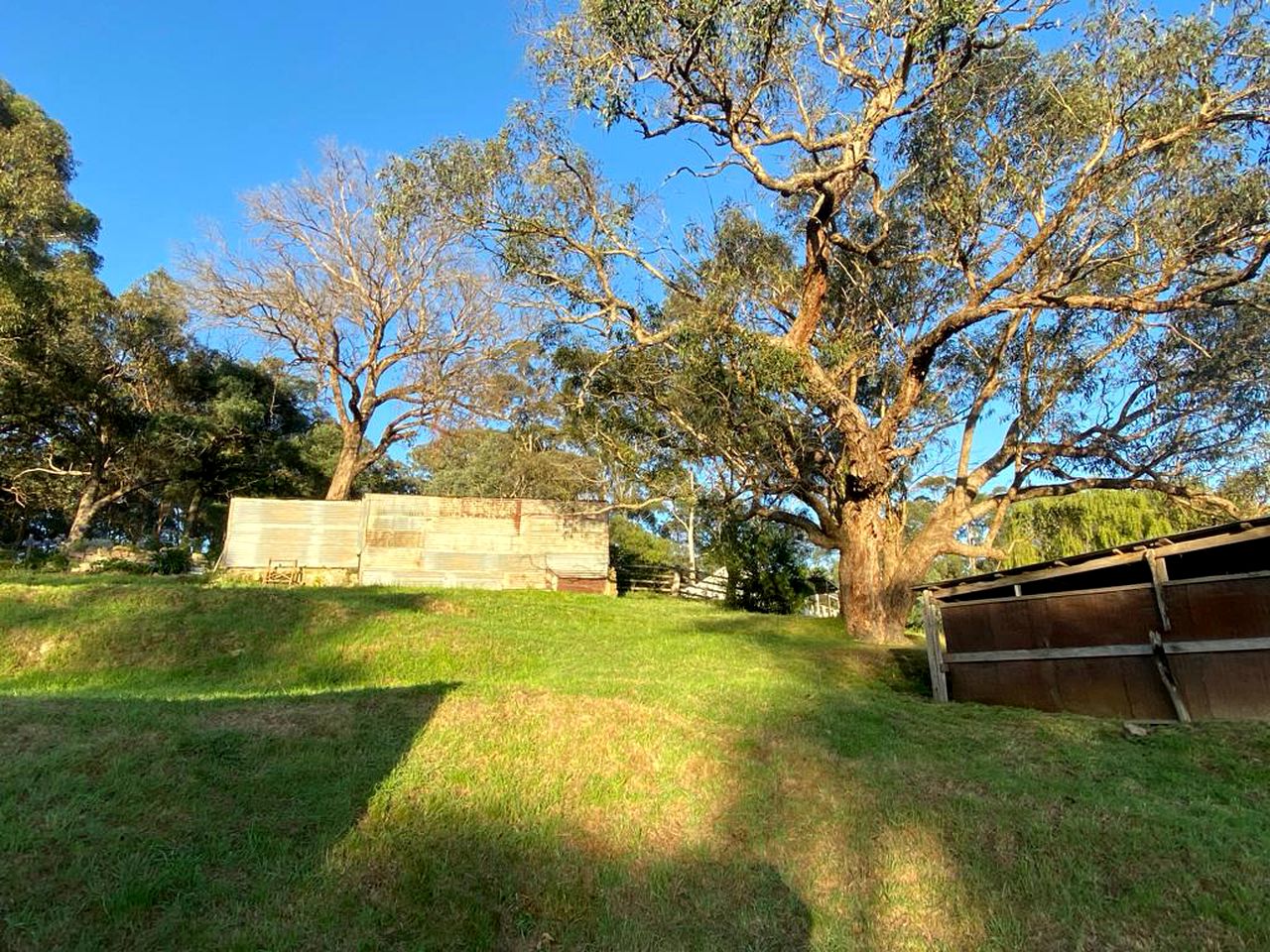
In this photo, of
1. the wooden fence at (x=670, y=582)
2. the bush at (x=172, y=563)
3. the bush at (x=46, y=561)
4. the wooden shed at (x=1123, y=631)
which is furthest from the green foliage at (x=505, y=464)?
the wooden shed at (x=1123, y=631)

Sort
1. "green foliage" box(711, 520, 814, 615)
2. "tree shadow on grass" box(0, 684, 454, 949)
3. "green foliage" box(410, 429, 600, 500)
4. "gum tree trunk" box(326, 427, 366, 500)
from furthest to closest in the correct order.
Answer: "green foliage" box(410, 429, 600, 500) → "gum tree trunk" box(326, 427, 366, 500) → "green foliage" box(711, 520, 814, 615) → "tree shadow on grass" box(0, 684, 454, 949)

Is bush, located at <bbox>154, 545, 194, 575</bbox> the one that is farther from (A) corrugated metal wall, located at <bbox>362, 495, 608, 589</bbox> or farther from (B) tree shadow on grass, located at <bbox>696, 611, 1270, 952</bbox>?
(B) tree shadow on grass, located at <bbox>696, 611, 1270, 952</bbox>

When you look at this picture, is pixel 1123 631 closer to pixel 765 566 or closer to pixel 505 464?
pixel 765 566

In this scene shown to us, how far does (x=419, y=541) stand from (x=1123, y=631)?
17.6 m

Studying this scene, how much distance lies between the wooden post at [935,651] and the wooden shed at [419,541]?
38.6ft

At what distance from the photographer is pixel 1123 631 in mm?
8898

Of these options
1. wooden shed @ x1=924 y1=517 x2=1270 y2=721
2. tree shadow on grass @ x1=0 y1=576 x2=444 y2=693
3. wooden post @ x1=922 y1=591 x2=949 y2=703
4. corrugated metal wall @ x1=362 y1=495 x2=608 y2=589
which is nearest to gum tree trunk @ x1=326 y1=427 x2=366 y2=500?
corrugated metal wall @ x1=362 y1=495 x2=608 y2=589

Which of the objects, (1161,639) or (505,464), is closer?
(1161,639)

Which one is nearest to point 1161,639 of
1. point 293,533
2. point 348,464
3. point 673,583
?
point 673,583

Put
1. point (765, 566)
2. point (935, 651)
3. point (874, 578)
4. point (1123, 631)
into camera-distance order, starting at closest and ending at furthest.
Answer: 1. point (1123, 631)
2. point (935, 651)
3. point (874, 578)
4. point (765, 566)

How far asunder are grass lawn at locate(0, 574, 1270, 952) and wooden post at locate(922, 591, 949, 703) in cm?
214

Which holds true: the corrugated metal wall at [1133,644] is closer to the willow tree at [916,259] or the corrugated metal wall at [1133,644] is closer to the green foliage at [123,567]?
the willow tree at [916,259]

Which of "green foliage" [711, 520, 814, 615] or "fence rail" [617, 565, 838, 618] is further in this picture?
"fence rail" [617, 565, 838, 618]

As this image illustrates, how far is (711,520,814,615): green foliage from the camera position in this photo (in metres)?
22.6
